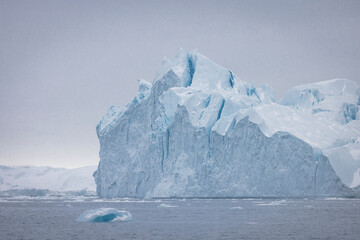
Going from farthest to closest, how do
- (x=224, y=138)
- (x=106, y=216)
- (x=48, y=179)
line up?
(x=48, y=179)
(x=224, y=138)
(x=106, y=216)

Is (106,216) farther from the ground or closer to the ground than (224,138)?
closer to the ground

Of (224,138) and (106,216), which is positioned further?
(224,138)

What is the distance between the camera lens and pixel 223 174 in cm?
4600

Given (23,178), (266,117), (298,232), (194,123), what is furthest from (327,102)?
(23,178)

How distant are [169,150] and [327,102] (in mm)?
16567

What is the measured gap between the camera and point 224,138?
4688 cm

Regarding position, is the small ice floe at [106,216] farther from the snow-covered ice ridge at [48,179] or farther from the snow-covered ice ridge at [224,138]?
the snow-covered ice ridge at [48,179]

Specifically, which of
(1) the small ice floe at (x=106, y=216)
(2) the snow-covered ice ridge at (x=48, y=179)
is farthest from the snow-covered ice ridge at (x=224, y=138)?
(2) the snow-covered ice ridge at (x=48, y=179)

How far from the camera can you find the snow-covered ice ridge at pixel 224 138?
43.6 m

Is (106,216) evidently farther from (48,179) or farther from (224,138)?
(48,179)

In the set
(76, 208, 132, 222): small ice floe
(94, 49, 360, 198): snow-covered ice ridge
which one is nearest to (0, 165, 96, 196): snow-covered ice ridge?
(94, 49, 360, 198): snow-covered ice ridge

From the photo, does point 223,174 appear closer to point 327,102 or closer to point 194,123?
point 194,123

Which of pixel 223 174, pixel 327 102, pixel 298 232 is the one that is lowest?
pixel 298 232

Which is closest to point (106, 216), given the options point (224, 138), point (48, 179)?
point (224, 138)
